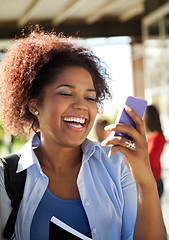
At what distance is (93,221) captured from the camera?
1.80 metres

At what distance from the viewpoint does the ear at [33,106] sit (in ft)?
6.78

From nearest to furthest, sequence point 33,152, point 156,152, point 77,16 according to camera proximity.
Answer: point 33,152 < point 156,152 < point 77,16

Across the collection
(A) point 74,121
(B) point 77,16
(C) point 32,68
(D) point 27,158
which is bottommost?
(D) point 27,158

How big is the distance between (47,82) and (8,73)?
240 mm

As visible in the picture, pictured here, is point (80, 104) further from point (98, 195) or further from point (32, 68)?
point (98, 195)

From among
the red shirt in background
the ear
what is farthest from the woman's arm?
the red shirt in background

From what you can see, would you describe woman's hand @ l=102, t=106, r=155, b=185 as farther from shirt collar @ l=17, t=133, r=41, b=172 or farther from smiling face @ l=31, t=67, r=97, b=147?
shirt collar @ l=17, t=133, r=41, b=172

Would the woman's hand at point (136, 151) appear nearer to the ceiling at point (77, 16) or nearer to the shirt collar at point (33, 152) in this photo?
the shirt collar at point (33, 152)

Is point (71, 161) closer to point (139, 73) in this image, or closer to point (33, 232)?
point (33, 232)

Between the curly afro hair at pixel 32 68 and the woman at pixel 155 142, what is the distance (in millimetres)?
2650

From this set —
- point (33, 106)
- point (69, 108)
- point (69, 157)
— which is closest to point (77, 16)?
point (33, 106)

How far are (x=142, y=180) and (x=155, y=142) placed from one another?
3.14 metres

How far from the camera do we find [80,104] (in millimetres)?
1877

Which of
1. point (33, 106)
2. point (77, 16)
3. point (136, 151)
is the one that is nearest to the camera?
point (136, 151)
